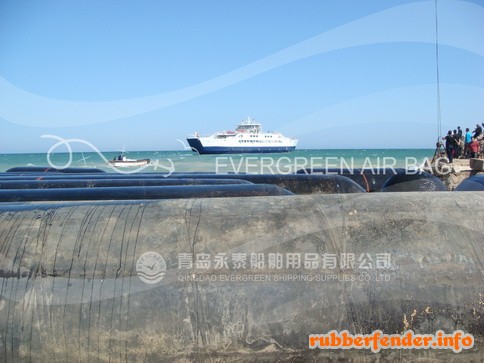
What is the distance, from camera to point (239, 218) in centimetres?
260

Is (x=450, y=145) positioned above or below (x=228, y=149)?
below

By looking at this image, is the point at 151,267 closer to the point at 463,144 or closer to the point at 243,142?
the point at 463,144

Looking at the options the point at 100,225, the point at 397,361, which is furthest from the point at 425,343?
the point at 100,225

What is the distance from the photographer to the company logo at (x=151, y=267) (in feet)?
7.79

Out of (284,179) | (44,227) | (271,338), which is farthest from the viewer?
(284,179)

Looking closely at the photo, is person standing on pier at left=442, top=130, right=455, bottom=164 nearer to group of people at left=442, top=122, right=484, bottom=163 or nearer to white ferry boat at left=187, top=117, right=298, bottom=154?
group of people at left=442, top=122, right=484, bottom=163

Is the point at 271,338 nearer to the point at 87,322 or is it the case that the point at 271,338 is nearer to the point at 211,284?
the point at 211,284

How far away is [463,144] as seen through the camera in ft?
56.0

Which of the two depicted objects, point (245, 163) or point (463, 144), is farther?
point (245, 163)

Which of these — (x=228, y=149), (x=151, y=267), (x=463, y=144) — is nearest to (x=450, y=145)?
(x=463, y=144)

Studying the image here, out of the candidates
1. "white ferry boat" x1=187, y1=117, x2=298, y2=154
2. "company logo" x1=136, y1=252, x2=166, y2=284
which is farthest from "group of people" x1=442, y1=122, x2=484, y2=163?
"white ferry boat" x1=187, y1=117, x2=298, y2=154

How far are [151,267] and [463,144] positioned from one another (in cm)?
1743

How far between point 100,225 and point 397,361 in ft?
6.01

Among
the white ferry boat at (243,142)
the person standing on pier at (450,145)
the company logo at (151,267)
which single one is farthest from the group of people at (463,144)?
the white ferry boat at (243,142)
